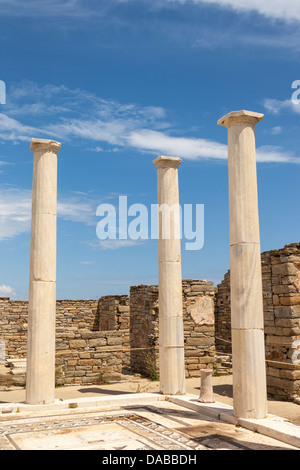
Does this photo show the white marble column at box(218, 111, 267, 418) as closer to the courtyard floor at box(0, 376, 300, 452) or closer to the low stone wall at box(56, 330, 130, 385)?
the courtyard floor at box(0, 376, 300, 452)

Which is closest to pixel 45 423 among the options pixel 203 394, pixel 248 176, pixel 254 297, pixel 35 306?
pixel 35 306

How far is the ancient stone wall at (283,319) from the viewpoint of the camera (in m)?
10.3

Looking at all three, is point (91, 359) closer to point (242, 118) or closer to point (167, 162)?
point (167, 162)

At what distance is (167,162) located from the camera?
10.1m

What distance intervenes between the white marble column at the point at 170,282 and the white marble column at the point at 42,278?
7.72 ft

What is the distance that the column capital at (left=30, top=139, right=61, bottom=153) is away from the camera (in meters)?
8.88

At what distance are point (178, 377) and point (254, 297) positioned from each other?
3173mm

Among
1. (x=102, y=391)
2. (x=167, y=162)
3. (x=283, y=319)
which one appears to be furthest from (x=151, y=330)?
(x=167, y=162)

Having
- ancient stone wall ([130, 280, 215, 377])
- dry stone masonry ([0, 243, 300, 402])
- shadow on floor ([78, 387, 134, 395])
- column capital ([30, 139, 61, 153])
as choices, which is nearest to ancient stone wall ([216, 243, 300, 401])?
dry stone masonry ([0, 243, 300, 402])

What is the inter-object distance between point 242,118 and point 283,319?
5219mm

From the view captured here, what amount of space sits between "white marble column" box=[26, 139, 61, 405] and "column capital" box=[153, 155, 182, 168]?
2.27m

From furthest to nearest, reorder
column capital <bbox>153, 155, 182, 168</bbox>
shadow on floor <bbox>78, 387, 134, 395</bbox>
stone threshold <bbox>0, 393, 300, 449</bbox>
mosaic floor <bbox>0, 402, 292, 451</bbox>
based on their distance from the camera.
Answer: shadow on floor <bbox>78, 387, 134, 395</bbox>
column capital <bbox>153, 155, 182, 168</bbox>
stone threshold <bbox>0, 393, 300, 449</bbox>
mosaic floor <bbox>0, 402, 292, 451</bbox>

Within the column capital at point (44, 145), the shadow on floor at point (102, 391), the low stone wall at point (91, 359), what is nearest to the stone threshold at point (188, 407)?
the shadow on floor at point (102, 391)

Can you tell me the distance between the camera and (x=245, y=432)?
21.2ft
